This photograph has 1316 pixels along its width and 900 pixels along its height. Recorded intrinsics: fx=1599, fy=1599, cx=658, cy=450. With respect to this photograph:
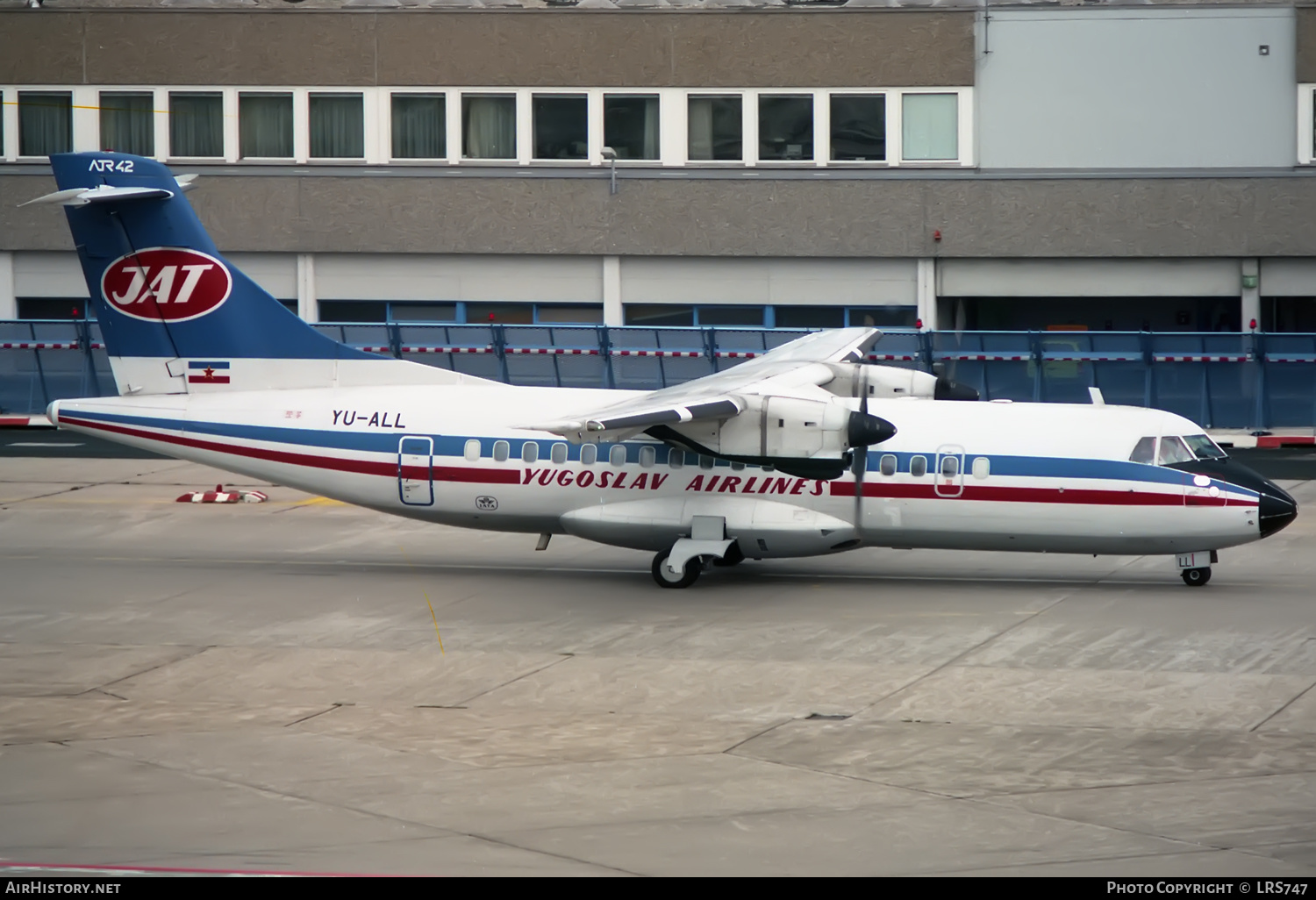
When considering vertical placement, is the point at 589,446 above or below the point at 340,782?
above

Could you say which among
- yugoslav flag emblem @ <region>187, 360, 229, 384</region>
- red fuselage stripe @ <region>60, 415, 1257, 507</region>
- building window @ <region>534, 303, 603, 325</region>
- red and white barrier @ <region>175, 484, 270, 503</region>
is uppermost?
building window @ <region>534, 303, 603, 325</region>

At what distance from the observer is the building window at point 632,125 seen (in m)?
41.9

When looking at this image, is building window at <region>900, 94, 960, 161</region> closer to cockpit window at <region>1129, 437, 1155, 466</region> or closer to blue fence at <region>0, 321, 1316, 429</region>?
blue fence at <region>0, 321, 1316, 429</region>

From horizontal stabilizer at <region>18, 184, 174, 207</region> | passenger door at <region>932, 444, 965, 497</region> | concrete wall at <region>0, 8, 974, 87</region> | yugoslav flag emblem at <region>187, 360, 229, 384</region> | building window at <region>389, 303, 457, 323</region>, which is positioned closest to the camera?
passenger door at <region>932, 444, 965, 497</region>

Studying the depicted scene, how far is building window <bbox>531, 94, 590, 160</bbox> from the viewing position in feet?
138

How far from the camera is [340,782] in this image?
13.4 meters

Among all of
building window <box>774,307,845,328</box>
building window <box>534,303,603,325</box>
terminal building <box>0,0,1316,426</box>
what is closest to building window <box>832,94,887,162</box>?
terminal building <box>0,0,1316,426</box>

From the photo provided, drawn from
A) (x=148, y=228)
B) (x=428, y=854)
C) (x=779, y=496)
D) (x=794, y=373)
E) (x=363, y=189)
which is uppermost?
(x=363, y=189)

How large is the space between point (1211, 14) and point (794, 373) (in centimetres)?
2285

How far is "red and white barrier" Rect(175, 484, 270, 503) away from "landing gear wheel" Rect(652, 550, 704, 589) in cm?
1088

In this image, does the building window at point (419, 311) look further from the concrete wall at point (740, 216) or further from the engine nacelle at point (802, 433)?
the engine nacelle at point (802, 433)

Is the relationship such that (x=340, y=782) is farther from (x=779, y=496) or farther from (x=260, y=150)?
(x=260, y=150)

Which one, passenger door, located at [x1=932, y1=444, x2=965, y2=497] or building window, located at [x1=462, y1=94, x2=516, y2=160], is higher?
building window, located at [x1=462, y1=94, x2=516, y2=160]
